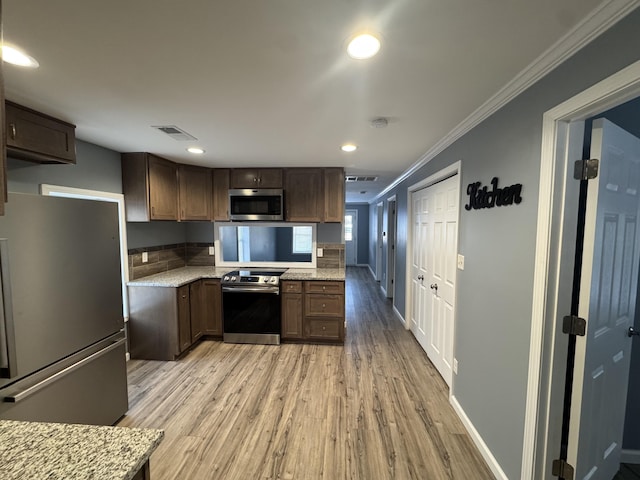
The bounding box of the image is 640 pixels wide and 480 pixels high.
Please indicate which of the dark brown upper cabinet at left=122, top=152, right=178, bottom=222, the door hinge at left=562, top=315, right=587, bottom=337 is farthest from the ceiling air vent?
the door hinge at left=562, top=315, right=587, bottom=337

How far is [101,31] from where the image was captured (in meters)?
1.11

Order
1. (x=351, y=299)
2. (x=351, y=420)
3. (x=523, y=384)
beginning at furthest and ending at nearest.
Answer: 1. (x=351, y=299)
2. (x=351, y=420)
3. (x=523, y=384)

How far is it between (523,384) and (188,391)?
8.74 feet

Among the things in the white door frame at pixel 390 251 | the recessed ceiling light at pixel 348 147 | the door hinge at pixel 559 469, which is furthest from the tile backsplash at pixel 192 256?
the door hinge at pixel 559 469

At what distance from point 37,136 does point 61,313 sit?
1.26 metres

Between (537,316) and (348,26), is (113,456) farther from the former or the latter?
(537,316)

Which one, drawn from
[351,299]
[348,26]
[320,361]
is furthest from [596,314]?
[351,299]

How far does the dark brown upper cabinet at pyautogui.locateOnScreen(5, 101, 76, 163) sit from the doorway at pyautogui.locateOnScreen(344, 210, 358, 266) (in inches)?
301

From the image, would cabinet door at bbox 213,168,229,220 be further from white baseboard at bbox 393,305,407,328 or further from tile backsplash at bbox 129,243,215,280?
white baseboard at bbox 393,305,407,328

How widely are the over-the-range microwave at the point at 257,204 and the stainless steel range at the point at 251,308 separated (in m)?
0.78

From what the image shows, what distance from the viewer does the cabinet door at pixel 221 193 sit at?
3.74 metres

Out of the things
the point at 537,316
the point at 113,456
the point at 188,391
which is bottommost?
the point at 188,391

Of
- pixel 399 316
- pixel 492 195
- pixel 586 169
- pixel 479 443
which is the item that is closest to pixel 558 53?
pixel 586 169

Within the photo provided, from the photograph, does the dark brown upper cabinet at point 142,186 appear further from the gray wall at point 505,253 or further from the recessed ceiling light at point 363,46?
the gray wall at point 505,253
